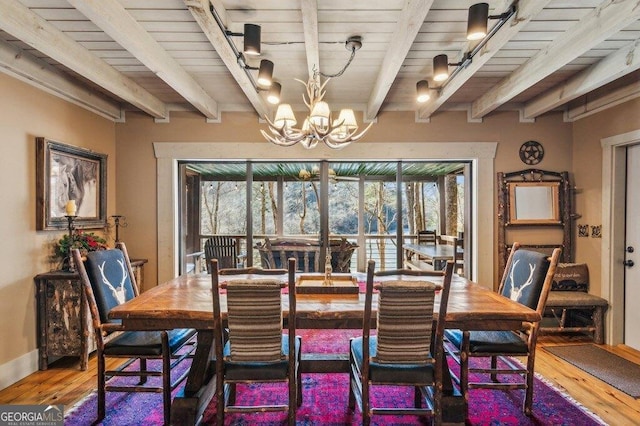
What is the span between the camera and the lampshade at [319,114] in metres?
2.40

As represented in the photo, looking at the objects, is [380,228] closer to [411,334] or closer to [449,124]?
[449,124]

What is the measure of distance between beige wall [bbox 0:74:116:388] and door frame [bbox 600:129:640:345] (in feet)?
17.5

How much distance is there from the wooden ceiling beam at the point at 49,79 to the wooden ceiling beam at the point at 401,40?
110 inches

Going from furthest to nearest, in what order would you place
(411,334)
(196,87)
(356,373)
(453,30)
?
(196,87)
(453,30)
(356,373)
(411,334)

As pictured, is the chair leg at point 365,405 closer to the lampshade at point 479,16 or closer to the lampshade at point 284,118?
the lampshade at point 284,118

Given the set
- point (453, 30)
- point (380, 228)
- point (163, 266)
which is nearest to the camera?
point (453, 30)

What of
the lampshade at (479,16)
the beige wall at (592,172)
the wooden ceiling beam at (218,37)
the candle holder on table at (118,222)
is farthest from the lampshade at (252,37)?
the beige wall at (592,172)

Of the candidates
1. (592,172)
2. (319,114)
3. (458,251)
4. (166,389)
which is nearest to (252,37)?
(319,114)

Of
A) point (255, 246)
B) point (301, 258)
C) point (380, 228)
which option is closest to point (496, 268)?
Result: point (380, 228)

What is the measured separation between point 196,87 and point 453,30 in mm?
2335

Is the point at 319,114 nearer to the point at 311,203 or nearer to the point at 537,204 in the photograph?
the point at 311,203

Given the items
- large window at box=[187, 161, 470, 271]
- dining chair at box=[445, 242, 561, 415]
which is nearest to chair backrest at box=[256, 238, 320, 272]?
large window at box=[187, 161, 470, 271]

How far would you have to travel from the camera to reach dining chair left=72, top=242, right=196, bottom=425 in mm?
2146

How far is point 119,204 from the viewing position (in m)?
4.02
